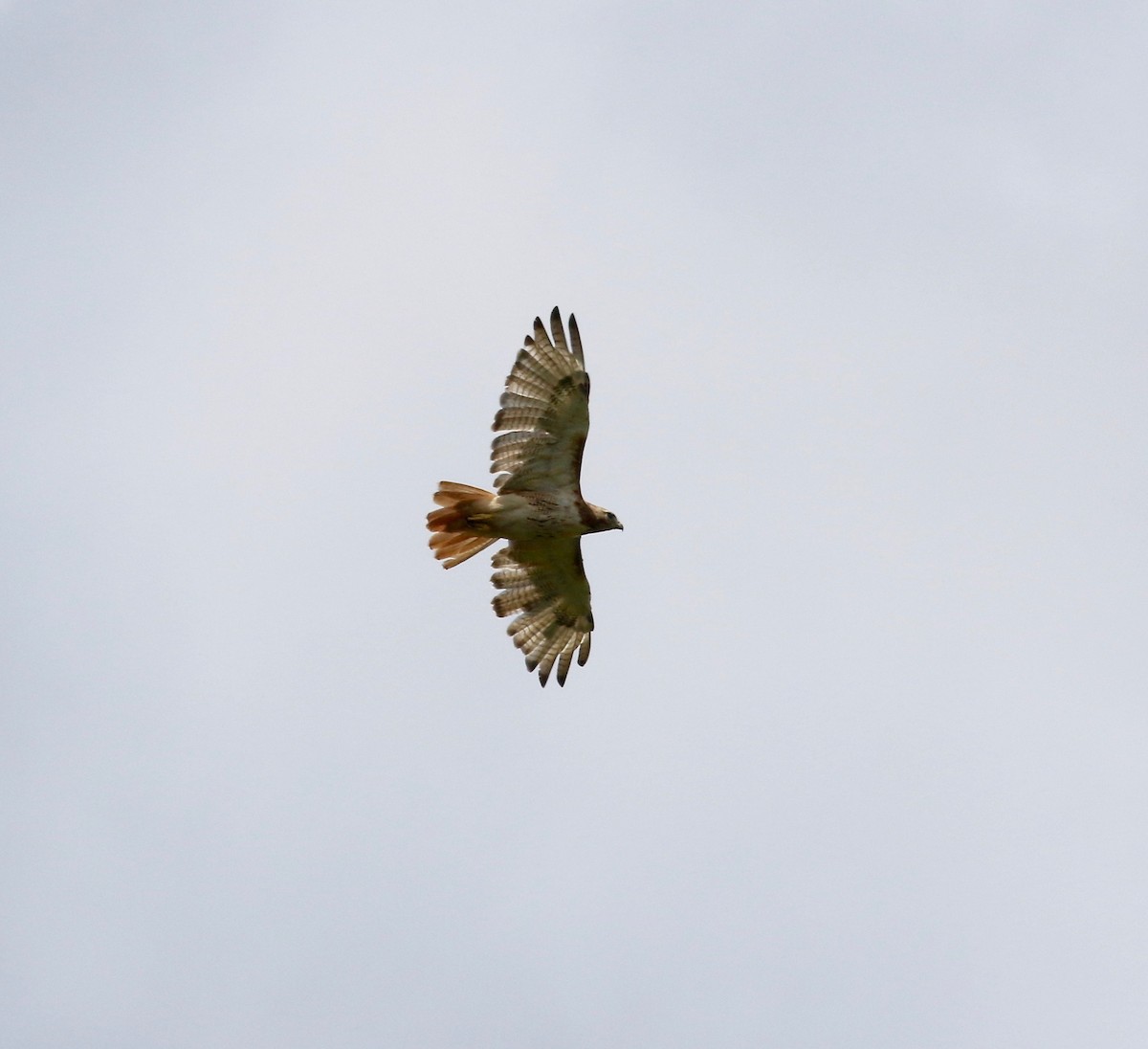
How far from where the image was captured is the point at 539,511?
16.8m

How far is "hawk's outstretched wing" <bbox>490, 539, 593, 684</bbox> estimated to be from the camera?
1788cm

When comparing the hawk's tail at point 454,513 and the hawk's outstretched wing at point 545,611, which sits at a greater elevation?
the hawk's tail at point 454,513

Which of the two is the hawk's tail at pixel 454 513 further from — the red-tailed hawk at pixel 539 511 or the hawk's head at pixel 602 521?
the hawk's head at pixel 602 521

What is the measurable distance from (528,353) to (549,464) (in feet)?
4.02

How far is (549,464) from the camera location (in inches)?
656

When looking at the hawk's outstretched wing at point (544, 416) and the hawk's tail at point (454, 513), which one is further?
the hawk's tail at point (454, 513)

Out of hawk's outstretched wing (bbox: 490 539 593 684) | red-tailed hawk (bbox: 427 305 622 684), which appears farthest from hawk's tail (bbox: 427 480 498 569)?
hawk's outstretched wing (bbox: 490 539 593 684)

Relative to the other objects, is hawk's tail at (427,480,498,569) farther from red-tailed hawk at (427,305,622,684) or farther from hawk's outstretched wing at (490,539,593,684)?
hawk's outstretched wing at (490,539,593,684)

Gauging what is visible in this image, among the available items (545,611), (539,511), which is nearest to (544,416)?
(539,511)

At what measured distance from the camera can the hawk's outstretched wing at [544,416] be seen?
16.0 meters

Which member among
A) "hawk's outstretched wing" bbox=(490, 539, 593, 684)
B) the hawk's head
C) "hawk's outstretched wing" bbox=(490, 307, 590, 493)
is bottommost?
"hawk's outstretched wing" bbox=(490, 539, 593, 684)

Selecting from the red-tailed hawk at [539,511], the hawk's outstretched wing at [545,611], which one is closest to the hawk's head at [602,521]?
the red-tailed hawk at [539,511]

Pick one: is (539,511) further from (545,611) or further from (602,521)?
(545,611)

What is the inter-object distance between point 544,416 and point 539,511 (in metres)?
1.04
